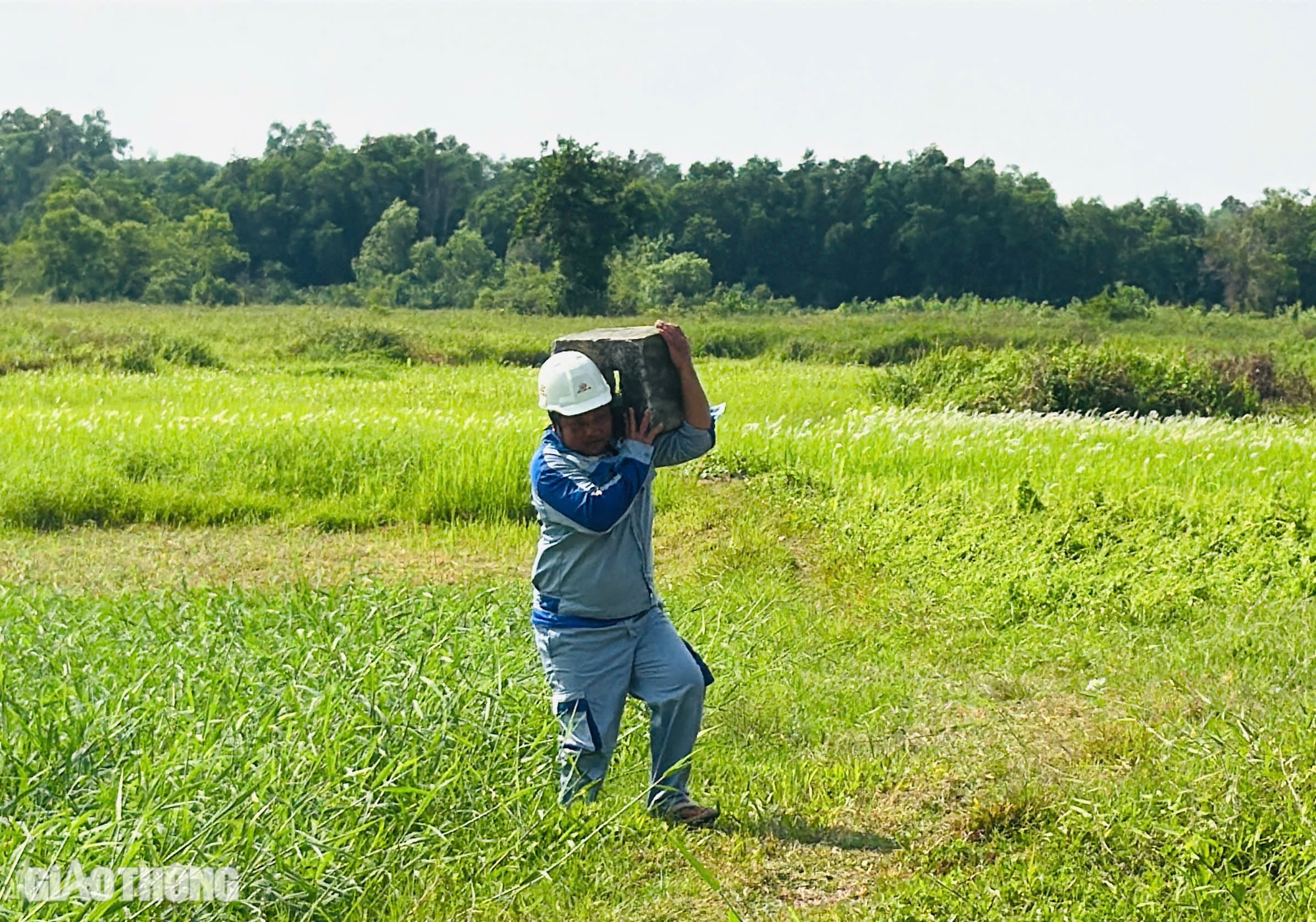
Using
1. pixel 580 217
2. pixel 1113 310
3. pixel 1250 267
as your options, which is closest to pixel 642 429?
pixel 1113 310

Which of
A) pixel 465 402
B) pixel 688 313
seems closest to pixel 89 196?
pixel 688 313

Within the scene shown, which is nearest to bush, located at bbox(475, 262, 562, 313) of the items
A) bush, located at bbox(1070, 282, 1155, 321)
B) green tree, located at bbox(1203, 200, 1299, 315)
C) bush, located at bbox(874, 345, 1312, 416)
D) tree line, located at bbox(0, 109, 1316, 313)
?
tree line, located at bbox(0, 109, 1316, 313)

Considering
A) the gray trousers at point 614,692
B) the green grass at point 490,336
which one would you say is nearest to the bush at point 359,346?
the green grass at point 490,336

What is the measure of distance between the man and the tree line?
40336mm

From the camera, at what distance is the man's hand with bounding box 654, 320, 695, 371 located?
4.27m

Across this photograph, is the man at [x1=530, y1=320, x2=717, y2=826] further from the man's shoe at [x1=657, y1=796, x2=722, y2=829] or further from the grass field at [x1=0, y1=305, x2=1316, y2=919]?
the grass field at [x1=0, y1=305, x2=1316, y2=919]

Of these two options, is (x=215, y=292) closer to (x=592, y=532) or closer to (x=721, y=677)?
(x=721, y=677)

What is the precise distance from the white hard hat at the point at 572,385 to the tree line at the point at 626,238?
4041cm

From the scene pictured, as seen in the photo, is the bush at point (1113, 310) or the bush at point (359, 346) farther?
the bush at point (1113, 310)

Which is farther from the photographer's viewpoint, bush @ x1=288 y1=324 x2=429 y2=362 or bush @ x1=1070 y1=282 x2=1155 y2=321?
bush @ x1=1070 y1=282 x2=1155 y2=321

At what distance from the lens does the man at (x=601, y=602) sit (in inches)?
161

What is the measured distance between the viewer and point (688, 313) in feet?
136

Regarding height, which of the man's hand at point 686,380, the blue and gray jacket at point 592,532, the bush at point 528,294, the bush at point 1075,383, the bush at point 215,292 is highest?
the man's hand at point 686,380

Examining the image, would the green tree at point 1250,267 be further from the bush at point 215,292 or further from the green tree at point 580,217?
the bush at point 215,292
